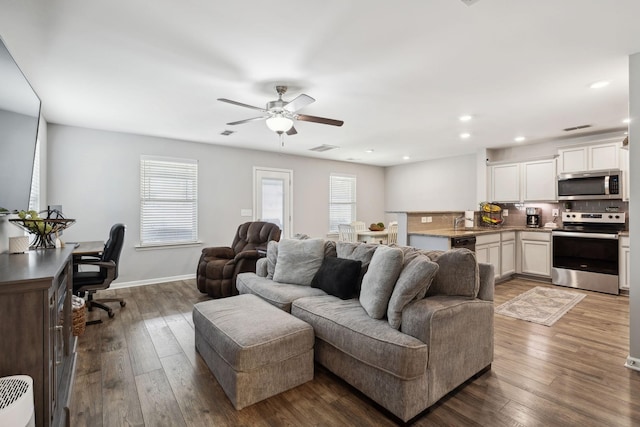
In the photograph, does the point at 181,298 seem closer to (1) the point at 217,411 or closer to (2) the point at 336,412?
(1) the point at 217,411

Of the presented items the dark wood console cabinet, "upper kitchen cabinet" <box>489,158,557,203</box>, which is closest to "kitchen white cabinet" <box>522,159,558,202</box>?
"upper kitchen cabinet" <box>489,158,557,203</box>

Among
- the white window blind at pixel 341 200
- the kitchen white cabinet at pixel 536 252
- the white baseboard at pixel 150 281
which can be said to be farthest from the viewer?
the white window blind at pixel 341 200

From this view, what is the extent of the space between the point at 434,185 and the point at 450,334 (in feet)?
19.7

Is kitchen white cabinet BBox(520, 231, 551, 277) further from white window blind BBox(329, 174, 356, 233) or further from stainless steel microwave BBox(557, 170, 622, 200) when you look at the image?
white window blind BBox(329, 174, 356, 233)

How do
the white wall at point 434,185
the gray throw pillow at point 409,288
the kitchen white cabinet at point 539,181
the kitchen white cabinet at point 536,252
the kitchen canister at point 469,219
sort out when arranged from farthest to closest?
the white wall at point 434,185, the kitchen canister at point 469,219, the kitchen white cabinet at point 539,181, the kitchen white cabinet at point 536,252, the gray throw pillow at point 409,288

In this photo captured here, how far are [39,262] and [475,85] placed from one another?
12.5ft

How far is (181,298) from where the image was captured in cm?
437

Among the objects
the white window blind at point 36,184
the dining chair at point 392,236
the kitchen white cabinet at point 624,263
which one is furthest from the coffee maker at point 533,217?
the white window blind at point 36,184

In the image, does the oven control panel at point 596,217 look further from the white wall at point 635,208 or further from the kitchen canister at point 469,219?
the white wall at point 635,208

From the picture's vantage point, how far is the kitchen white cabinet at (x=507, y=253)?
5.20 meters

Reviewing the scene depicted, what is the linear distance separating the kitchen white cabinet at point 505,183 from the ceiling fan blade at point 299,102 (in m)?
4.75

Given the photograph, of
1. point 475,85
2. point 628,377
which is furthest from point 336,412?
point 475,85

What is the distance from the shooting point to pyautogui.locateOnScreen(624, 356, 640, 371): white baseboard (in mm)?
2421

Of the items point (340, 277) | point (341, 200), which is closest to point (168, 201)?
point (340, 277)
